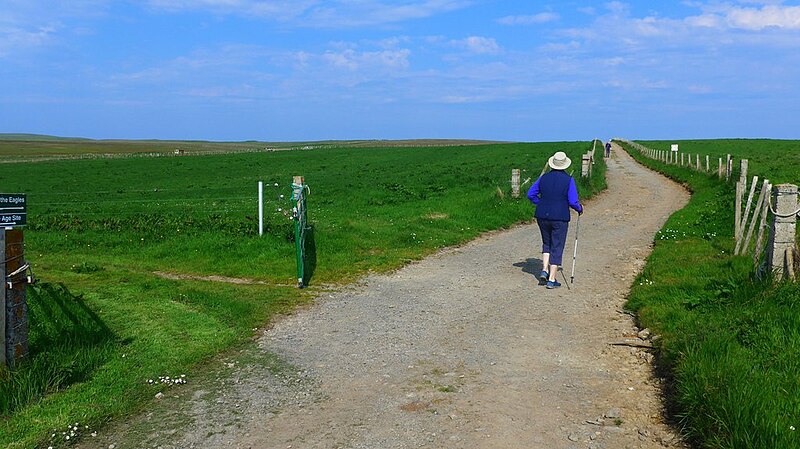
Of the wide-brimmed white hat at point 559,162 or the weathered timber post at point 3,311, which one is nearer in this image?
the weathered timber post at point 3,311

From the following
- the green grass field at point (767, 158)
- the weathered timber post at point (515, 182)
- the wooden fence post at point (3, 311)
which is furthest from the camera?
the green grass field at point (767, 158)

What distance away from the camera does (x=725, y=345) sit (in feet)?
19.9

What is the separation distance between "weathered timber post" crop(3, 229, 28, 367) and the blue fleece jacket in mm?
7447

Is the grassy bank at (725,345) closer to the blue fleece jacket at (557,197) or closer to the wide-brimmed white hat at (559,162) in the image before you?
the blue fleece jacket at (557,197)

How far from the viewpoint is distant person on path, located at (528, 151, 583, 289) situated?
10602 mm

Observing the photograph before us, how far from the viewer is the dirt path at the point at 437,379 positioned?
5.13 m

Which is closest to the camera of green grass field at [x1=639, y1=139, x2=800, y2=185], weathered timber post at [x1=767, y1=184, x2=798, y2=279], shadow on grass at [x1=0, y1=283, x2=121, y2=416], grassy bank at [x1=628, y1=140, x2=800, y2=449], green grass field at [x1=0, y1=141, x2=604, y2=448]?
grassy bank at [x1=628, y1=140, x2=800, y2=449]

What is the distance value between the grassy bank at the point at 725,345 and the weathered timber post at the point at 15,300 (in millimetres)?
6081

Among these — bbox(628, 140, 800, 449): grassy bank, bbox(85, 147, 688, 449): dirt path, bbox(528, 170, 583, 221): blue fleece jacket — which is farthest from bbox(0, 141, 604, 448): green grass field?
bbox(628, 140, 800, 449): grassy bank

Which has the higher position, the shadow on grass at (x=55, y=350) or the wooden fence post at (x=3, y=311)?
the wooden fence post at (x=3, y=311)

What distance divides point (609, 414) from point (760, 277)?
4.24 metres

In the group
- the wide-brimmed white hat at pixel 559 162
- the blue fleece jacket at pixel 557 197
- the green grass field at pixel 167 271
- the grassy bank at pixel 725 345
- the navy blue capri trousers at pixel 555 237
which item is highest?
the wide-brimmed white hat at pixel 559 162

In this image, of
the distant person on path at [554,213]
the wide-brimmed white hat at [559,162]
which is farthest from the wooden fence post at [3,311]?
the wide-brimmed white hat at [559,162]

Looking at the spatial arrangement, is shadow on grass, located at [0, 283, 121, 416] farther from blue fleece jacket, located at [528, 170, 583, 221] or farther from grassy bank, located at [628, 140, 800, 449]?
blue fleece jacket, located at [528, 170, 583, 221]
